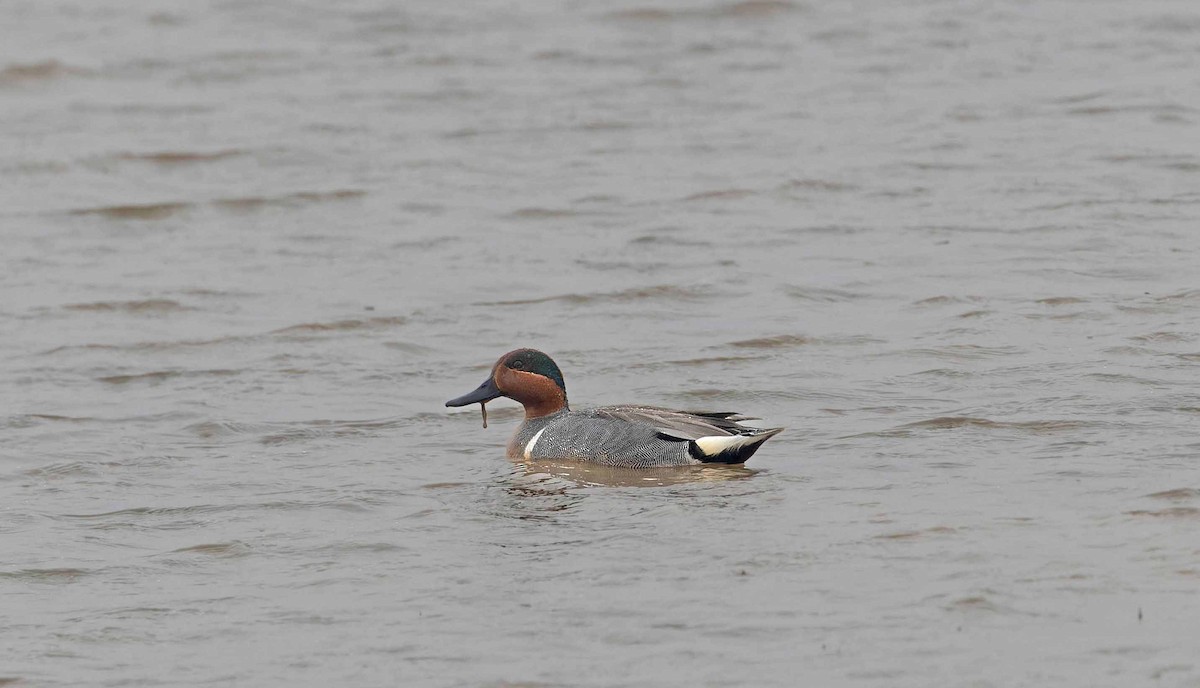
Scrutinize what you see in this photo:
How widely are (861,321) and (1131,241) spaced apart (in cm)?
255

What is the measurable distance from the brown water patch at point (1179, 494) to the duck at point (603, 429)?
1859 millimetres

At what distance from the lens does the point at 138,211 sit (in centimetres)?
1655

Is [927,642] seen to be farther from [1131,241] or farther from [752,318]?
[1131,241]

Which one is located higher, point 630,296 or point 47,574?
point 47,574

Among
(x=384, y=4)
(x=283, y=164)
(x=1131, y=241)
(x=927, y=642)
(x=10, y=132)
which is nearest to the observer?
(x=927, y=642)

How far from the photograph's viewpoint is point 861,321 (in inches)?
483

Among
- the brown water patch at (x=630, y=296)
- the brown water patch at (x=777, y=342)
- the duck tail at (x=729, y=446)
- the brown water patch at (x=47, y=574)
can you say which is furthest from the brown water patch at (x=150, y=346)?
the brown water patch at (x=47, y=574)

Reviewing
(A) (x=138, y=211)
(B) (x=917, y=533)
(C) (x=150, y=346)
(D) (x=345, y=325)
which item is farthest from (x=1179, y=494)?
(A) (x=138, y=211)

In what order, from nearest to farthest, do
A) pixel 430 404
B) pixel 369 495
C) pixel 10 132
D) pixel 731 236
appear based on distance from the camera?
pixel 369 495
pixel 430 404
pixel 731 236
pixel 10 132

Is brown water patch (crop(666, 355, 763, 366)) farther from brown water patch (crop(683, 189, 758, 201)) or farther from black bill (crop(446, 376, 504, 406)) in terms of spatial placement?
brown water patch (crop(683, 189, 758, 201))

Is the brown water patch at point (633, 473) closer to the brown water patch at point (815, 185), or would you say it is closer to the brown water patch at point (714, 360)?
the brown water patch at point (714, 360)

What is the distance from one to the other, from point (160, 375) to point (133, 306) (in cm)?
177

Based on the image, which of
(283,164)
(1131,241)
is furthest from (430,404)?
(283,164)

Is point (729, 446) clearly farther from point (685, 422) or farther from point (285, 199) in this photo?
point (285, 199)
